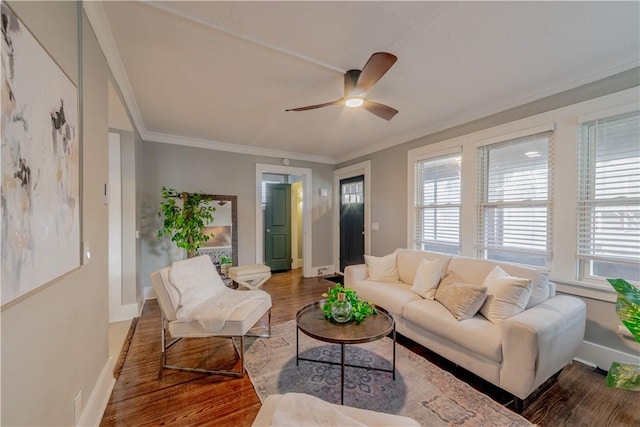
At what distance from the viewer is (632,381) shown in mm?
1559

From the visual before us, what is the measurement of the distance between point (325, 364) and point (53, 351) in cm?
177

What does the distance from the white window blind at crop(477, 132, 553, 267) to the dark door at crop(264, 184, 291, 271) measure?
3908 millimetres

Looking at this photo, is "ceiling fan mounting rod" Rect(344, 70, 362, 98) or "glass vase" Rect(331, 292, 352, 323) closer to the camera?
"glass vase" Rect(331, 292, 352, 323)

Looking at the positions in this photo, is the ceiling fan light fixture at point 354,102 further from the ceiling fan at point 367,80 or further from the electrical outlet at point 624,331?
the electrical outlet at point 624,331

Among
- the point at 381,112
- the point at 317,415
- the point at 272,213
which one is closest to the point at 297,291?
the point at 272,213

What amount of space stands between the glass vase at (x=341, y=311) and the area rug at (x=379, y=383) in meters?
0.46

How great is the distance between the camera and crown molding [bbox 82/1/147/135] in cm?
155

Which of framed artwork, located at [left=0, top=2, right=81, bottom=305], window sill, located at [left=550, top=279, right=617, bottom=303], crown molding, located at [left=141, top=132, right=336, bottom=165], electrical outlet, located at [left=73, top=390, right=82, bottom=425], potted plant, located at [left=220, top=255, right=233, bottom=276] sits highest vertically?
crown molding, located at [left=141, top=132, right=336, bottom=165]

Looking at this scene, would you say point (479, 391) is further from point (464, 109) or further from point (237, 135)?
point (237, 135)

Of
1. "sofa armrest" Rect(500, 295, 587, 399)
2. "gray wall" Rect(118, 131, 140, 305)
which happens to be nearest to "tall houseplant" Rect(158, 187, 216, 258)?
"gray wall" Rect(118, 131, 140, 305)

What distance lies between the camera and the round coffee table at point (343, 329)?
70.0 inches

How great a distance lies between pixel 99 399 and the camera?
1.65 m

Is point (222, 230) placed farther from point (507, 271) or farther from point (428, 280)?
point (507, 271)

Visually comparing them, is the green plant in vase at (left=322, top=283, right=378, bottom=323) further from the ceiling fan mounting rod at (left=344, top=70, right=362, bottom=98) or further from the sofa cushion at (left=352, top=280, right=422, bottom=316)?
the ceiling fan mounting rod at (left=344, top=70, right=362, bottom=98)
